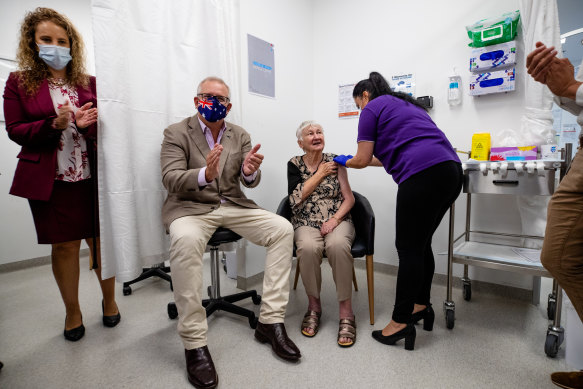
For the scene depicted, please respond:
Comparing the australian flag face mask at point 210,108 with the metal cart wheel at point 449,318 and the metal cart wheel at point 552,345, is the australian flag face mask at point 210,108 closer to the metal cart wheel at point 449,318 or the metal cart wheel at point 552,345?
the metal cart wheel at point 449,318

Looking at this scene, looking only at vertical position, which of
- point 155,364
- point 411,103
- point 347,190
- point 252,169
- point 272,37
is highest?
point 272,37

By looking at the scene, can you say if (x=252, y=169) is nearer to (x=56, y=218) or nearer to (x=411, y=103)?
(x=411, y=103)

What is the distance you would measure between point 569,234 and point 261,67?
7.01 feet

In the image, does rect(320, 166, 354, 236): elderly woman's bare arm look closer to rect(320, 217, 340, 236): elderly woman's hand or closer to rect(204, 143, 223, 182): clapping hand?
rect(320, 217, 340, 236): elderly woman's hand

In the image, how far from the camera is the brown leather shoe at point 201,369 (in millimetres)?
1268

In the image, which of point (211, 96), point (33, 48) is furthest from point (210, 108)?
point (33, 48)

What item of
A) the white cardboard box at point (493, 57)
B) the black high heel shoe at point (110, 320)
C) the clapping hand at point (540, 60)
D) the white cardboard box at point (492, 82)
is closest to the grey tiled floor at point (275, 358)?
the black high heel shoe at point (110, 320)

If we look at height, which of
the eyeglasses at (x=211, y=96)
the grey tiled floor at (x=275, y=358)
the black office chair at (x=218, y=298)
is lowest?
the grey tiled floor at (x=275, y=358)

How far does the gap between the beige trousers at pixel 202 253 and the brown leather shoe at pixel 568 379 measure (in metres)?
1.19

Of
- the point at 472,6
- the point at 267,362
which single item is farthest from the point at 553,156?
the point at 267,362

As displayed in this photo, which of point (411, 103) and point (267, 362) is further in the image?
point (411, 103)

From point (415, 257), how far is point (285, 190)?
142cm

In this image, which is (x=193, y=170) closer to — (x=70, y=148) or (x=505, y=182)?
(x=70, y=148)

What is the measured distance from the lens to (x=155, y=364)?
→ 1.45 meters
